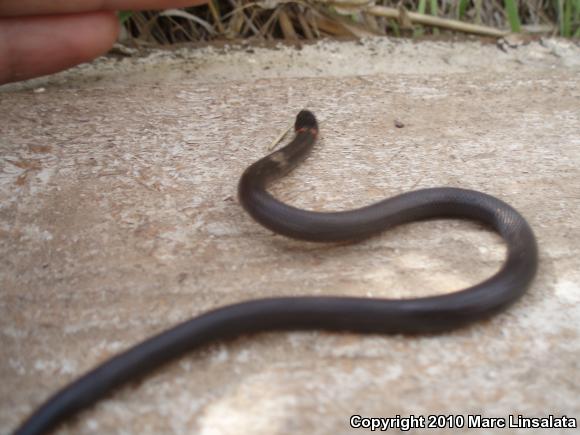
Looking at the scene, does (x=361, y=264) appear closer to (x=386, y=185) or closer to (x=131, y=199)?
(x=386, y=185)

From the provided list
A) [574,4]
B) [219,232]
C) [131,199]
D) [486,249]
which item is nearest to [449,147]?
[486,249]

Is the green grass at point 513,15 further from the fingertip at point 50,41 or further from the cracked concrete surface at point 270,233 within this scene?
the fingertip at point 50,41

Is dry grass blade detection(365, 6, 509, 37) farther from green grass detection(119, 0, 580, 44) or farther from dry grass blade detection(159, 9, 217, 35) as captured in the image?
dry grass blade detection(159, 9, 217, 35)

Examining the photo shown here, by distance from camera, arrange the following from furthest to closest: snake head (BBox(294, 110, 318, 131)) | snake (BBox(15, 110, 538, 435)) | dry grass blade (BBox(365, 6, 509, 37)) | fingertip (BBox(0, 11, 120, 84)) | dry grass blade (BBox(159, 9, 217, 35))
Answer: dry grass blade (BBox(365, 6, 509, 37)) < dry grass blade (BBox(159, 9, 217, 35)) < snake head (BBox(294, 110, 318, 131)) < fingertip (BBox(0, 11, 120, 84)) < snake (BBox(15, 110, 538, 435))

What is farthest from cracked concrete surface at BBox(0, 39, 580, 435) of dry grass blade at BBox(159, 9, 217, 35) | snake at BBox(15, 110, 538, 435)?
dry grass blade at BBox(159, 9, 217, 35)

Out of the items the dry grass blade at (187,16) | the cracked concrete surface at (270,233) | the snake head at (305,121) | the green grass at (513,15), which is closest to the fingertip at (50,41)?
the cracked concrete surface at (270,233)

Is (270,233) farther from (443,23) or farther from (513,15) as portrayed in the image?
(513,15)

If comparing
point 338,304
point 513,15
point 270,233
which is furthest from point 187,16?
point 338,304
